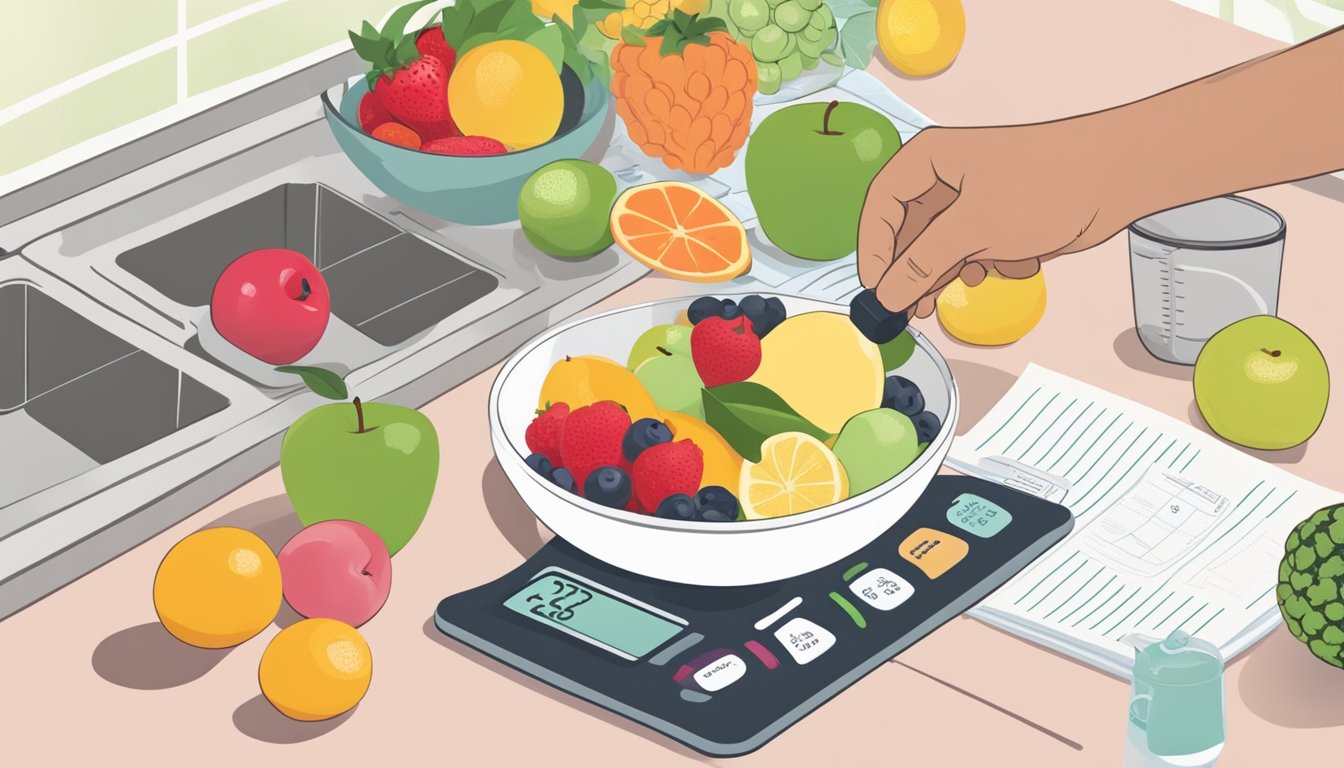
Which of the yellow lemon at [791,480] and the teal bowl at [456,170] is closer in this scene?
the yellow lemon at [791,480]

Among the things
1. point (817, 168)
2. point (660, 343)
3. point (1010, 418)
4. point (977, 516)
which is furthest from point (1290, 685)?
point (817, 168)

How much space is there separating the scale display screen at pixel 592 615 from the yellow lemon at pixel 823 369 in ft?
0.80

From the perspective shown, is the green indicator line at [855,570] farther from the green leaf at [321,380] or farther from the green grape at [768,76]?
the green grape at [768,76]

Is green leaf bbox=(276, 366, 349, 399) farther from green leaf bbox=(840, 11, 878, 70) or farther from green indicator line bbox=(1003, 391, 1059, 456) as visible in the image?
green leaf bbox=(840, 11, 878, 70)

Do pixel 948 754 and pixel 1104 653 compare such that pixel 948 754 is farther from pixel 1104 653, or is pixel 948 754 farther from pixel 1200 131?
pixel 1200 131

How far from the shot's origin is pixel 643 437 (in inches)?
57.7

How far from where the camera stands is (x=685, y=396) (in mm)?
1603

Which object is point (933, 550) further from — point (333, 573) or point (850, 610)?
point (333, 573)

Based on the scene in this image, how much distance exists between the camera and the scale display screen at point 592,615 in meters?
1.44

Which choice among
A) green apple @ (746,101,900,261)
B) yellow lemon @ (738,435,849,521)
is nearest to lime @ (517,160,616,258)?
green apple @ (746,101,900,261)

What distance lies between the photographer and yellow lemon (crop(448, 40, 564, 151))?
1943 mm

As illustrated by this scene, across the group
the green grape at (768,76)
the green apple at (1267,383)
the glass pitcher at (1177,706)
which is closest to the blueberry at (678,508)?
the glass pitcher at (1177,706)

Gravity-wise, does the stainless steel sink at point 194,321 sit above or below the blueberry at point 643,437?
below

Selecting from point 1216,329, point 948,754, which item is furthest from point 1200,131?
point 948,754
